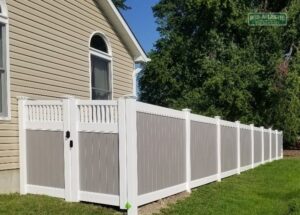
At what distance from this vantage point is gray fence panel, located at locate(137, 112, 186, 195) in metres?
8.95

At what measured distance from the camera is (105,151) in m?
8.75

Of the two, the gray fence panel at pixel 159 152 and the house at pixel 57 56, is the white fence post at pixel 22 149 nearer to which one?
the house at pixel 57 56

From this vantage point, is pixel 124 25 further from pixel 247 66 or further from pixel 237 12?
pixel 237 12

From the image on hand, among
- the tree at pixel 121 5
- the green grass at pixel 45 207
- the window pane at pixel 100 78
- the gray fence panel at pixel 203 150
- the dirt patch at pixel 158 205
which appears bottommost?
the dirt patch at pixel 158 205

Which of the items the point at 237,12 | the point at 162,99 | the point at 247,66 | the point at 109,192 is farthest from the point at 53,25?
the point at 162,99

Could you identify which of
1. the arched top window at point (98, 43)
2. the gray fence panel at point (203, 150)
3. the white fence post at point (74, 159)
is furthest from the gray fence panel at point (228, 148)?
the white fence post at point (74, 159)

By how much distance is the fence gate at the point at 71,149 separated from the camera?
8.73 m

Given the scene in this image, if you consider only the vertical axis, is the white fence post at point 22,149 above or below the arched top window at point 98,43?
below

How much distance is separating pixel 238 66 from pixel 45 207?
23.1 m

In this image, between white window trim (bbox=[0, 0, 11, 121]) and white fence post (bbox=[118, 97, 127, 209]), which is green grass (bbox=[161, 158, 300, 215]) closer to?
white fence post (bbox=[118, 97, 127, 209])

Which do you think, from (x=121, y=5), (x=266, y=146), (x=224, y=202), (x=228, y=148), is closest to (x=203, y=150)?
(x=224, y=202)

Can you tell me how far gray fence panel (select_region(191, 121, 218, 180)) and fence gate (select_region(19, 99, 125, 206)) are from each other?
3.41 meters

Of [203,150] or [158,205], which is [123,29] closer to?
[203,150]

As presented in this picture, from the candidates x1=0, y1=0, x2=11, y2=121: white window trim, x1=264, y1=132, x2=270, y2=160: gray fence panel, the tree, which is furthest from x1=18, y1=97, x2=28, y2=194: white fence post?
the tree
